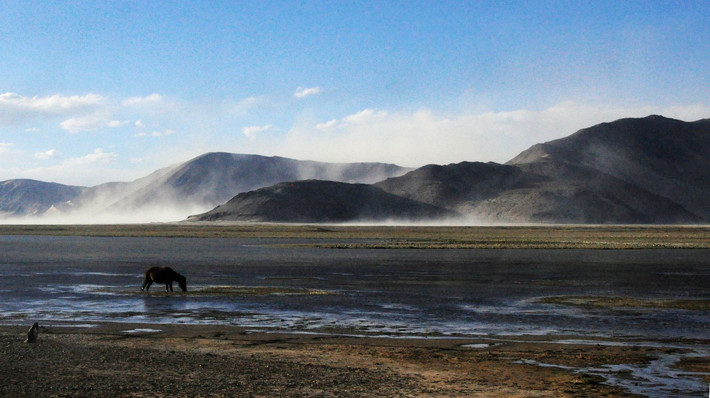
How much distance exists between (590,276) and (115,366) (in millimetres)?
30351

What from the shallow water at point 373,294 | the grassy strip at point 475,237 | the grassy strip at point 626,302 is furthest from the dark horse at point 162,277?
the grassy strip at point 475,237

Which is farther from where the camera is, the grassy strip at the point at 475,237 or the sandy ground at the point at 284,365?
the grassy strip at the point at 475,237

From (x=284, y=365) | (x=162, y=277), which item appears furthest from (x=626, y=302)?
(x=162, y=277)

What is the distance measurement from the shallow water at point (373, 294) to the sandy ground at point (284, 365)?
188 cm

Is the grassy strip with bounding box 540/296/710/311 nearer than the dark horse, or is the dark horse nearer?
the grassy strip with bounding box 540/296/710/311

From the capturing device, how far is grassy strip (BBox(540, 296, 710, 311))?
26266mm

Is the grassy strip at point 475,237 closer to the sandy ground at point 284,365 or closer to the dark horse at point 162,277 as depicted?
the dark horse at point 162,277

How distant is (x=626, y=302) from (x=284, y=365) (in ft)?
54.5

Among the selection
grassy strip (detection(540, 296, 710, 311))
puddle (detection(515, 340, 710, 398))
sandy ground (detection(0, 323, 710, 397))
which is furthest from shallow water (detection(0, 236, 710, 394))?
sandy ground (detection(0, 323, 710, 397))

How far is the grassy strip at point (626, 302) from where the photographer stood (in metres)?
26.3

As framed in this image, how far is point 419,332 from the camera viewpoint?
66.8ft

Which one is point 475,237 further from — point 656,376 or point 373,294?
point 656,376

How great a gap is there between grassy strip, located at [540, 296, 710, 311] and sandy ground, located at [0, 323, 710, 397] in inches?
355

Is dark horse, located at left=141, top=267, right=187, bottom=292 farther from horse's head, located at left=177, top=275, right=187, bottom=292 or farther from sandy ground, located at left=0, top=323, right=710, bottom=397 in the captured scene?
sandy ground, located at left=0, top=323, right=710, bottom=397
